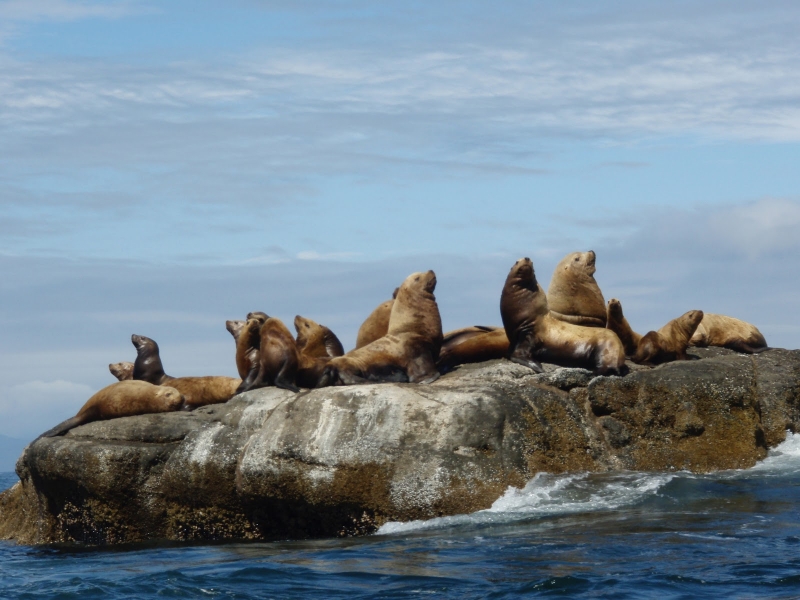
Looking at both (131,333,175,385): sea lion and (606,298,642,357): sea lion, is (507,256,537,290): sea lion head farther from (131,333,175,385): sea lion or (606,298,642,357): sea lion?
(131,333,175,385): sea lion

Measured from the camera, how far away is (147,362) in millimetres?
17422

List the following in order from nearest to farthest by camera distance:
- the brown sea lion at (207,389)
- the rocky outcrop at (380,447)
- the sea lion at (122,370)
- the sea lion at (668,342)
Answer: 1. the rocky outcrop at (380,447)
2. the sea lion at (668,342)
3. the brown sea lion at (207,389)
4. the sea lion at (122,370)

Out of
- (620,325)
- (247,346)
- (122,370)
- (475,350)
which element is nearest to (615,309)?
(620,325)

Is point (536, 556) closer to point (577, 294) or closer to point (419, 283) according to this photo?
point (419, 283)

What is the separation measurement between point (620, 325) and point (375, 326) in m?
3.40

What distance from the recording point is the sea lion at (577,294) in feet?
51.7

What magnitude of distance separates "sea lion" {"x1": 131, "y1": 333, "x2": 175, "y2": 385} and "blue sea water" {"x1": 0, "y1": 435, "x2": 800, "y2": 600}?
4.94m

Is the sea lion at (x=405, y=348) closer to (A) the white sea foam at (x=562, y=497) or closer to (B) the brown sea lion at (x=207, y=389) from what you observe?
(B) the brown sea lion at (x=207, y=389)

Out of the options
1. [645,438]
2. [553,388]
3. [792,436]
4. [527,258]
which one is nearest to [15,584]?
[553,388]

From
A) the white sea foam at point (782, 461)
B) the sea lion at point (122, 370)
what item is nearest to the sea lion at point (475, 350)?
the white sea foam at point (782, 461)

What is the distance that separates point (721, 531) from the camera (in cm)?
982

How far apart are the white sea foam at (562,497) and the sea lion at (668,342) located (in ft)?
8.52

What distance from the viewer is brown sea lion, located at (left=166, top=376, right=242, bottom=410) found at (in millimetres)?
15258

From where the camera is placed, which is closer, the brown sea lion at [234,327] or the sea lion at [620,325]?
the sea lion at [620,325]
